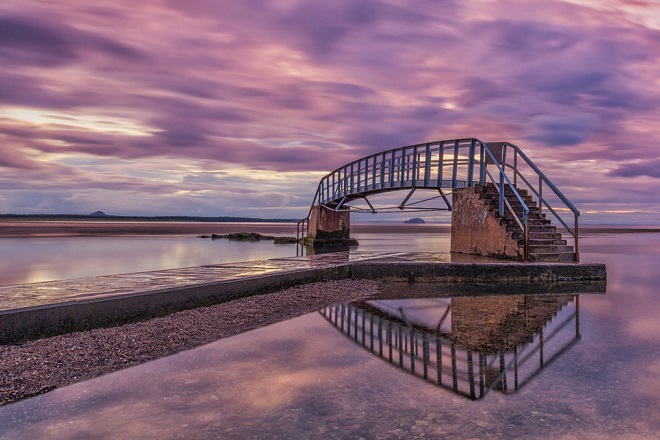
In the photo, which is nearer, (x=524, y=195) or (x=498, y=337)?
(x=498, y=337)

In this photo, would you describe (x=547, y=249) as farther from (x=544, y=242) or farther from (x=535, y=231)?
(x=535, y=231)

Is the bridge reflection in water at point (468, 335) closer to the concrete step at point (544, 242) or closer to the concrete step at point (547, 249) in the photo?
the concrete step at point (547, 249)

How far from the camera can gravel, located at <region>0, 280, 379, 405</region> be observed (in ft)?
12.2

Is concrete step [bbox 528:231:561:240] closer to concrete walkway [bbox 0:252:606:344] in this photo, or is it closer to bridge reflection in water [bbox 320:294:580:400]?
concrete walkway [bbox 0:252:606:344]

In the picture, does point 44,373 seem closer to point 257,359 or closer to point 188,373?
point 188,373

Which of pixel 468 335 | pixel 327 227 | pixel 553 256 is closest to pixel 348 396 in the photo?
pixel 468 335

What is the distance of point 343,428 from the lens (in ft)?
9.34

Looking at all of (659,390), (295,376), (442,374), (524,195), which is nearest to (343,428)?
(295,376)

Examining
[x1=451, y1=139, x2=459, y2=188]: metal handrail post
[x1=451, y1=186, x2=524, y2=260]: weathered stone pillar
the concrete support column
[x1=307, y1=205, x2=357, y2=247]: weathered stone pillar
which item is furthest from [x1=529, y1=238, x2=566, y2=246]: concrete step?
the concrete support column

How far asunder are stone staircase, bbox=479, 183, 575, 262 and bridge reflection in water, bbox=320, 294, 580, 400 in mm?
3157

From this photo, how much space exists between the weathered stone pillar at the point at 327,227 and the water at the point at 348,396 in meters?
20.1

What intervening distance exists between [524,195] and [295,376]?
1154 cm

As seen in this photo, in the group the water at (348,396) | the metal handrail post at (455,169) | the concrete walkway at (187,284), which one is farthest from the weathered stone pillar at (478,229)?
the water at (348,396)

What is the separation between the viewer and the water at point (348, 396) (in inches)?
112
